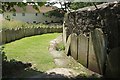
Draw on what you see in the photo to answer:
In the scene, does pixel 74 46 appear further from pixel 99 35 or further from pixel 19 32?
pixel 19 32

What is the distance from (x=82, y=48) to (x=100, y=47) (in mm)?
1589

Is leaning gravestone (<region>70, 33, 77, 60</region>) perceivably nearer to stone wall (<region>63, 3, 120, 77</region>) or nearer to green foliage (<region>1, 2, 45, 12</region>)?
stone wall (<region>63, 3, 120, 77</region>)

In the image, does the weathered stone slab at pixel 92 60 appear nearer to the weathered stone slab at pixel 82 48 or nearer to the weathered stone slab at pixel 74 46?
the weathered stone slab at pixel 82 48

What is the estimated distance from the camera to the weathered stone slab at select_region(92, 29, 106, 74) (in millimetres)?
7637

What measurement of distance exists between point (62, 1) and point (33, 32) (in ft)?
66.3

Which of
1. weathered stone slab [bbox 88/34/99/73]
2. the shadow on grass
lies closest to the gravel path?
the shadow on grass

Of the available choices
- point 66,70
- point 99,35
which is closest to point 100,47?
point 99,35

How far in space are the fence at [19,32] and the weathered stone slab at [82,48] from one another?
4396 millimetres

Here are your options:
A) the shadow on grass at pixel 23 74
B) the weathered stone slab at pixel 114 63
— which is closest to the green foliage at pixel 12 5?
the shadow on grass at pixel 23 74

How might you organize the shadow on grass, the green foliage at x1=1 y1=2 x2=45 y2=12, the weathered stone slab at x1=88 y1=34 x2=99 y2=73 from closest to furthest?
the green foliage at x1=1 y1=2 x2=45 y2=12, the shadow on grass, the weathered stone slab at x1=88 y1=34 x2=99 y2=73

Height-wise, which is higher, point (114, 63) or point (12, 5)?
point (12, 5)

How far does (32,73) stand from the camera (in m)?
7.93

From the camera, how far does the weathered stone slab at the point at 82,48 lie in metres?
9.04

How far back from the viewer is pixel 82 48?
30.7 feet
